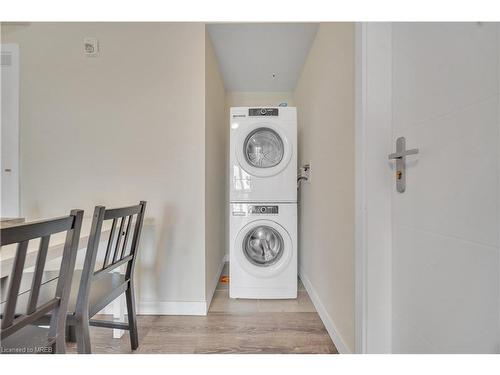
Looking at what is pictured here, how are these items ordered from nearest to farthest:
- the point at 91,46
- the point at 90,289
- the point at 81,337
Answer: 1. the point at 81,337
2. the point at 90,289
3. the point at 91,46

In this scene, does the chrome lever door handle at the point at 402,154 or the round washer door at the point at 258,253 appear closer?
the chrome lever door handle at the point at 402,154

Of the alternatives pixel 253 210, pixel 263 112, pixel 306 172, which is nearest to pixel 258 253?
pixel 253 210

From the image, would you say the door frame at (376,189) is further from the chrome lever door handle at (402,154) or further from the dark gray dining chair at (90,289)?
the dark gray dining chair at (90,289)

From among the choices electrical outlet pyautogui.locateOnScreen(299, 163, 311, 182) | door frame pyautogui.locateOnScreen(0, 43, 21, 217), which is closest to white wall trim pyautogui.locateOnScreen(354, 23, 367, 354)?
electrical outlet pyautogui.locateOnScreen(299, 163, 311, 182)

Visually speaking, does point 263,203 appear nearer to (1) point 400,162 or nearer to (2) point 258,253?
(2) point 258,253

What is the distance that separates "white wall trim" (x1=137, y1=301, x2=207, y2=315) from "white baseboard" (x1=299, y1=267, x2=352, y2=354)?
0.90 m

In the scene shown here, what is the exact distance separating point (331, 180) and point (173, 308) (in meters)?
1.55

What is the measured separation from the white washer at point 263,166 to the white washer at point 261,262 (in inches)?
4.0

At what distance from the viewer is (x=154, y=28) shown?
1.94 meters

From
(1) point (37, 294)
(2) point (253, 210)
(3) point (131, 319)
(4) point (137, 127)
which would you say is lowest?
(3) point (131, 319)

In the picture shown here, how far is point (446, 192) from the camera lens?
0.76 m

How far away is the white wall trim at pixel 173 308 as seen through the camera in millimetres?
1939

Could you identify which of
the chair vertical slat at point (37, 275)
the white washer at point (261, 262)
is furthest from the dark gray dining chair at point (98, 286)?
the white washer at point (261, 262)

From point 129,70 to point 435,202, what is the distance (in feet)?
7.10
